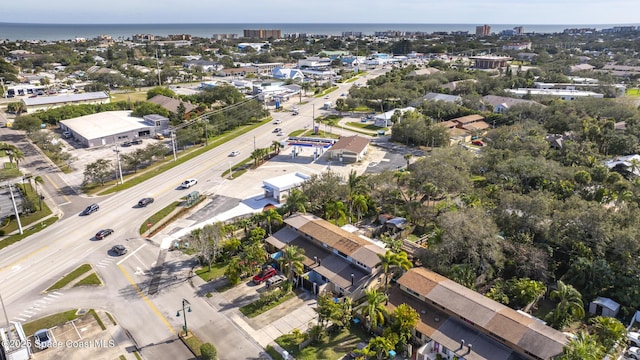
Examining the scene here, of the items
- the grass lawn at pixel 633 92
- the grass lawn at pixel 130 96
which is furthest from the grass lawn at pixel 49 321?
the grass lawn at pixel 633 92

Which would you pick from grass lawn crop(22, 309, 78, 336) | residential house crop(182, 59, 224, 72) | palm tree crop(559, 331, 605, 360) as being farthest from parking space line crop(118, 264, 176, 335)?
residential house crop(182, 59, 224, 72)

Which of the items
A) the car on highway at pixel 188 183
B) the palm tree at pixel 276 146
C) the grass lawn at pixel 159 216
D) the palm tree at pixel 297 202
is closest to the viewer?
the palm tree at pixel 297 202

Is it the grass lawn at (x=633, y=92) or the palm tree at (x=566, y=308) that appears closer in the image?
the palm tree at (x=566, y=308)

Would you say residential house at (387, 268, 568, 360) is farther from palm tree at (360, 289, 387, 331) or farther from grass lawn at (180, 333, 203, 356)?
grass lawn at (180, 333, 203, 356)

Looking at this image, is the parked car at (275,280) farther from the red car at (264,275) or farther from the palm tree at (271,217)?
the palm tree at (271,217)

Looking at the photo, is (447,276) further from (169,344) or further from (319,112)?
(319,112)

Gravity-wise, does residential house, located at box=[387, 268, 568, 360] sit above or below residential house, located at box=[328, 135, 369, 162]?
below
